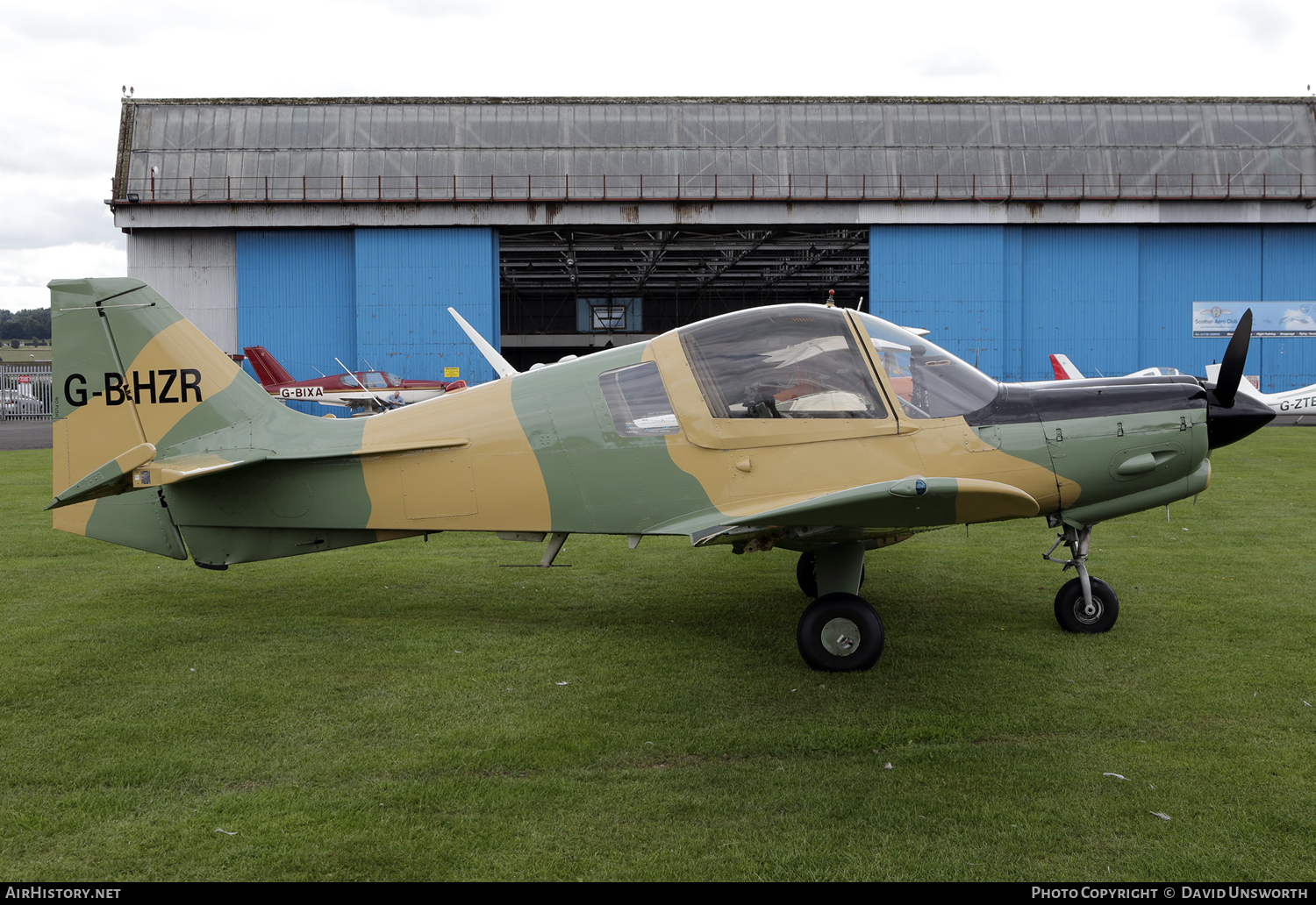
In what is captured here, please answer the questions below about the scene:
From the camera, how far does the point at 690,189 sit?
31.1 m

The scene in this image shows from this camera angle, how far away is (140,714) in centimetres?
508

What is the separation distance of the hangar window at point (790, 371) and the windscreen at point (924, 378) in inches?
7.0

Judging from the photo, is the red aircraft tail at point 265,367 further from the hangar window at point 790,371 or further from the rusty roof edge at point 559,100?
the hangar window at point 790,371

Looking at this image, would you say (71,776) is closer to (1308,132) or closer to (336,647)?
(336,647)

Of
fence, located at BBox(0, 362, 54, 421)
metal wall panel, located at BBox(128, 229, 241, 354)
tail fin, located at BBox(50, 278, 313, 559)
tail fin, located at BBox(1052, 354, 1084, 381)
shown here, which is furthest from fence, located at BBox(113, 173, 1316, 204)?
tail fin, located at BBox(50, 278, 313, 559)

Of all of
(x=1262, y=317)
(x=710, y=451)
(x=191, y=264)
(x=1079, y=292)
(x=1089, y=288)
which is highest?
(x=191, y=264)

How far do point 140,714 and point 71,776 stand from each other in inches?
32.2

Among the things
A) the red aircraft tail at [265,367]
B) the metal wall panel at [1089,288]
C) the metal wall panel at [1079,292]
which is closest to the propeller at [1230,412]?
A: the metal wall panel at [1089,288]

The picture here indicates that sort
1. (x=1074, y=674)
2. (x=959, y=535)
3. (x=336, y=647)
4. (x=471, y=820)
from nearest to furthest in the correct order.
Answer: (x=471, y=820)
(x=1074, y=674)
(x=336, y=647)
(x=959, y=535)

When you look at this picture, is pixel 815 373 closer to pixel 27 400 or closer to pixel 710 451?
pixel 710 451

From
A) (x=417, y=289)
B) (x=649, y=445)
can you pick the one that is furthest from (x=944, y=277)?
(x=649, y=445)

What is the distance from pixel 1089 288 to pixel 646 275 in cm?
2063

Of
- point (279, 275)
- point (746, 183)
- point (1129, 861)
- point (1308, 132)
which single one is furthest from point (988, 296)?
point (1129, 861)
